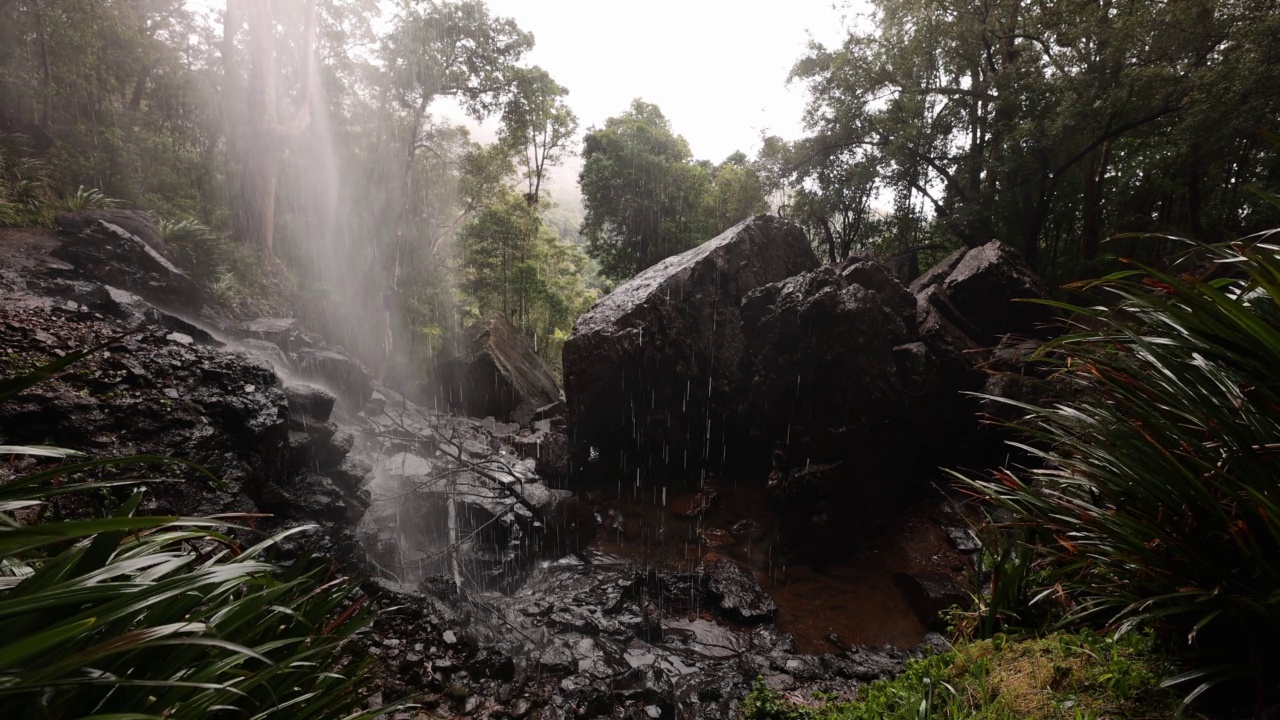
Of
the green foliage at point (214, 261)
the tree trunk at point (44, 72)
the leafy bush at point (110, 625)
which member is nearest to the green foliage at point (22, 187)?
the tree trunk at point (44, 72)

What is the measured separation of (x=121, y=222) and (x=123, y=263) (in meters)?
1.89

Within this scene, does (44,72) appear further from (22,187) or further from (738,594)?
(738,594)

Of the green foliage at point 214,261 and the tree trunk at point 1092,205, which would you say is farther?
the green foliage at point 214,261

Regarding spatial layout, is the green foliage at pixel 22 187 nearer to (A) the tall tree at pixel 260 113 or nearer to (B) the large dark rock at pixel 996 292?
(A) the tall tree at pixel 260 113

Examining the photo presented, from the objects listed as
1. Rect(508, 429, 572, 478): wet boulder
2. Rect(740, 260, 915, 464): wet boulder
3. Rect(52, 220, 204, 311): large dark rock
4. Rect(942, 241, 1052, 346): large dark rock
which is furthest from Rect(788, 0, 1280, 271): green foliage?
Rect(52, 220, 204, 311): large dark rock

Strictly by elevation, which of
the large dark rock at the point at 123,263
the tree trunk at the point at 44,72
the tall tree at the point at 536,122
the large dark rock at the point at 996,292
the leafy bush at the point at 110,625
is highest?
the tall tree at the point at 536,122

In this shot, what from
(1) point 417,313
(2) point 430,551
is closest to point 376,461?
(2) point 430,551

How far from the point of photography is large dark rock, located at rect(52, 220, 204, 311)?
308 inches

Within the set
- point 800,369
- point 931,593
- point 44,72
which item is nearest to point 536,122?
point 44,72

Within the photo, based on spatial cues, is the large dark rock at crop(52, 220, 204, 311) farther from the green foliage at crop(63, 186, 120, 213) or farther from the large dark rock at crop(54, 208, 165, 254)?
the green foliage at crop(63, 186, 120, 213)

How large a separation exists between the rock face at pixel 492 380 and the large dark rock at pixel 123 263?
655 centimetres

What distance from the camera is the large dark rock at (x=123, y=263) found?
7.82 meters

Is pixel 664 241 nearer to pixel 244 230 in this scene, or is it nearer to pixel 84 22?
pixel 244 230

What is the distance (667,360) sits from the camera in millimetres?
9562
